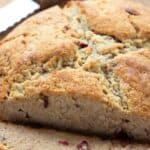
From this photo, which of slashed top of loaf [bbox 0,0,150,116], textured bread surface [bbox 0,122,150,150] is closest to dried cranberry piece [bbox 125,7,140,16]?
slashed top of loaf [bbox 0,0,150,116]

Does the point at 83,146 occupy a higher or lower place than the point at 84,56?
lower

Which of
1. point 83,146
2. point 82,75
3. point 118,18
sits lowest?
point 83,146

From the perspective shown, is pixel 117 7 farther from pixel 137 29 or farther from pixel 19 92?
pixel 19 92

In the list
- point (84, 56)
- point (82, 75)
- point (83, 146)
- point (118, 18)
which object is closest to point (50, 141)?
point (83, 146)

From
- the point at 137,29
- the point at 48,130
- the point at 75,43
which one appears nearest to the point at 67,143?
the point at 48,130

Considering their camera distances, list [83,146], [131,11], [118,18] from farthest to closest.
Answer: [131,11]
[118,18]
[83,146]

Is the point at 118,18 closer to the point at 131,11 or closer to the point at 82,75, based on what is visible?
the point at 131,11

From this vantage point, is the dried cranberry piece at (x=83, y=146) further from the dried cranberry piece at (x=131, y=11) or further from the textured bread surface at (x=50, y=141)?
the dried cranberry piece at (x=131, y=11)

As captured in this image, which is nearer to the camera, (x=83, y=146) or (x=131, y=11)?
(x=83, y=146)
